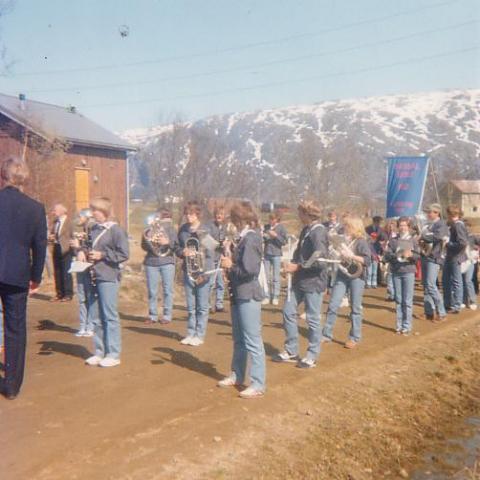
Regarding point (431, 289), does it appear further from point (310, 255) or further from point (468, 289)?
point (310, 255)

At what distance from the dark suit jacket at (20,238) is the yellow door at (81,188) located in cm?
2515

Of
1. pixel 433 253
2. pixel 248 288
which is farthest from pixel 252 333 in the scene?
pixel 433 253

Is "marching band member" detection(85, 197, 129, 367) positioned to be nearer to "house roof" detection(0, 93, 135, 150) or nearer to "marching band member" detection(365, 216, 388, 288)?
"marching band member" detection(365, 216, 388, 288)

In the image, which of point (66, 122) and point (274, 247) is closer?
point (274, 247)

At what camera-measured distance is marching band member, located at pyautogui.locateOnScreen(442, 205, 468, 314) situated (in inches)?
466

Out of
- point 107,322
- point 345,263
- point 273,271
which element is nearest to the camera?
point 107,322

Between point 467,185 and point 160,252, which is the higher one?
point 467,185

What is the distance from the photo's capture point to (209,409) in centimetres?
621

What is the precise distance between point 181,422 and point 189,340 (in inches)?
122

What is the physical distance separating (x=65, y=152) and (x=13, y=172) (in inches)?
803

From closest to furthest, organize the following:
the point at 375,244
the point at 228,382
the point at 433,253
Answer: the point at 228,382 < the point at 433,253 < the point at 375,244

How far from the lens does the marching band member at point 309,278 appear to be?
296 inches

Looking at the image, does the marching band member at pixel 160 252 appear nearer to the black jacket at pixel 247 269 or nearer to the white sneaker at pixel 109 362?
the white sneaker at pixel 109 362

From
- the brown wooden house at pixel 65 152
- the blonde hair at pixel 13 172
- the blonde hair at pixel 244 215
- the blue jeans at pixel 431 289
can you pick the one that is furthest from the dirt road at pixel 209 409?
the brown wooden house at pixel 65 152
